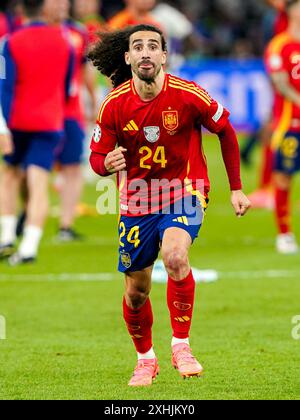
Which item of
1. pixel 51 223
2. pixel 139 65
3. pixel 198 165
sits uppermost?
pixel 139 65

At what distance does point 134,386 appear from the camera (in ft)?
22.4

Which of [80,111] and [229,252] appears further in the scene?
[80,111]

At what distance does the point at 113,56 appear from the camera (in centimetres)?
741

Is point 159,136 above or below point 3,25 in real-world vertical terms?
below

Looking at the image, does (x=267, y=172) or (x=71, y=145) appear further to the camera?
(x=267, y=172)

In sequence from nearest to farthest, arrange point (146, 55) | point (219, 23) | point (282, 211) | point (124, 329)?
point (146, 55) → point (124, 329) → point (282, 211) → point (219, 23)

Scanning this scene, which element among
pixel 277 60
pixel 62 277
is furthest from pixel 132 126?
pixel 277 60

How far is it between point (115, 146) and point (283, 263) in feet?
16.8

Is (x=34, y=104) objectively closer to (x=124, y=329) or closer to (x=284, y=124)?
(x=284, y=124)

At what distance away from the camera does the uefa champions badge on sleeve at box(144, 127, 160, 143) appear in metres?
6.97

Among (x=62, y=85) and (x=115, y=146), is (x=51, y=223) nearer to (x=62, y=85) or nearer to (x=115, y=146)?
(x=62, y=85)

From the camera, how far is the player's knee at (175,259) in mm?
6746

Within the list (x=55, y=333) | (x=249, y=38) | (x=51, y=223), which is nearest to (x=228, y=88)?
(x=249, y=38)

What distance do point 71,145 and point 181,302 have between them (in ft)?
23.3
